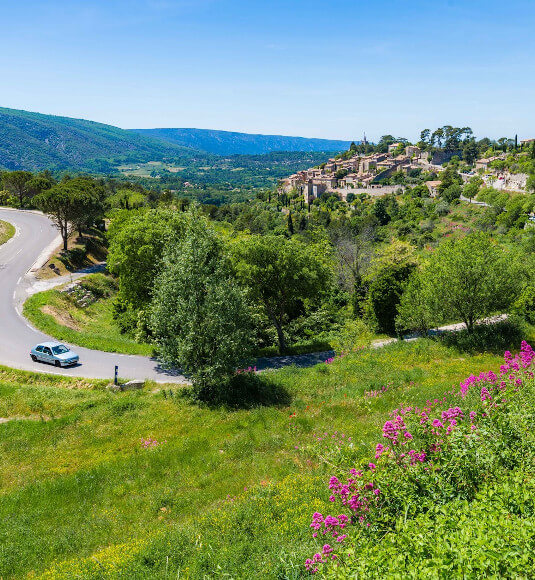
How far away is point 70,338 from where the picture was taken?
27.3 metres

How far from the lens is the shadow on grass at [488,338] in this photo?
2173 cm

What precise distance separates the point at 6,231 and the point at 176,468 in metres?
50.8

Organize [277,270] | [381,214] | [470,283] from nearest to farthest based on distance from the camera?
[470,283]
[277,270]
[381,214]

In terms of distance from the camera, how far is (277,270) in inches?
1000

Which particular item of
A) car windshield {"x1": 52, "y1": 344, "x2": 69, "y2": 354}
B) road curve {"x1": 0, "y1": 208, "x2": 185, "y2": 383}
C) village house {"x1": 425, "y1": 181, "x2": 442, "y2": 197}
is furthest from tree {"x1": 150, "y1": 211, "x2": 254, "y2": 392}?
village house {"x1": 425, "y1": 181, "x2": 442, "y2": 197}

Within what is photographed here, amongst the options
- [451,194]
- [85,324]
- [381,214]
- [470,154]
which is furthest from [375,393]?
[470,154]

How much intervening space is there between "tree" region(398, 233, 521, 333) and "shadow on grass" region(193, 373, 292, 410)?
36.5ft

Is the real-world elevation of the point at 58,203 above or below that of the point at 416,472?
above

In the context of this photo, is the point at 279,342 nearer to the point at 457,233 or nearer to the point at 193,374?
the point at 193,374

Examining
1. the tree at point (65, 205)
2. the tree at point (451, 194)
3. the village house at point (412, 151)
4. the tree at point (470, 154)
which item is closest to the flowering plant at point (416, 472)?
the tree at point (65, 205)

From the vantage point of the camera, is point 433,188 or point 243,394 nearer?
point 243,394

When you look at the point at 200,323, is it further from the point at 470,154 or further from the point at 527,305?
the point at 470,154

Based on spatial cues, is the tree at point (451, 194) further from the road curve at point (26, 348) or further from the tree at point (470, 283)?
the road curve at point (26, 348)

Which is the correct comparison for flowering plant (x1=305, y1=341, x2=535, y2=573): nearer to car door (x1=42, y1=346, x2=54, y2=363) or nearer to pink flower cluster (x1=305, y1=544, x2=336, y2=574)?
pink flower cluster (x1=305, y1=544, x2=336, y2=574)
